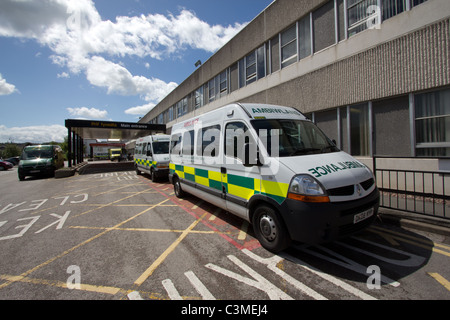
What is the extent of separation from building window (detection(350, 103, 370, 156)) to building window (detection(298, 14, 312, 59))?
3276 mm

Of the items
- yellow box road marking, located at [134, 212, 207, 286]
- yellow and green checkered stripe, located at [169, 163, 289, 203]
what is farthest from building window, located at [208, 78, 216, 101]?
yellow box road marking, located at [134, 212, 207, 286]

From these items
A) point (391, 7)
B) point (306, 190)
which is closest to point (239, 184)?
point (306, 190)

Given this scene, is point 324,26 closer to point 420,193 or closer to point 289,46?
point 289,46

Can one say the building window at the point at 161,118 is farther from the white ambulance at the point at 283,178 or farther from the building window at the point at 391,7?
the building window at the point at 391,7

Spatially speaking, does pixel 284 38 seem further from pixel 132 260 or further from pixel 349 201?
pixel 132 260

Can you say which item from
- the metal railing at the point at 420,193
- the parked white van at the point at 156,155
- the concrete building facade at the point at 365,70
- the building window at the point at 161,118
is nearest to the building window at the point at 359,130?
the concrete building facade at the point at 365,70

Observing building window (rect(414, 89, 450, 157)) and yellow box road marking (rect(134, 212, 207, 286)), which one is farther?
building window (rect(414, 89, 450, 157))

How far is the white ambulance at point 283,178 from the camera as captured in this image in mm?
2645

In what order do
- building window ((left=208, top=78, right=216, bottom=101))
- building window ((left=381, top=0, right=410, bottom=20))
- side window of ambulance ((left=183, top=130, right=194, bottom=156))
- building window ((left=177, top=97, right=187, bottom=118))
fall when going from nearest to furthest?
1. side window of ambulance ((left=183, top=130, right=194, bottom=156))
2. building window ((left=381, top=0, right=410, bottom=20))
3. building window ((left=208, top=78, right=216, bottom=101))
4. building window ((left=177, top=97, right=187, bottom=118))

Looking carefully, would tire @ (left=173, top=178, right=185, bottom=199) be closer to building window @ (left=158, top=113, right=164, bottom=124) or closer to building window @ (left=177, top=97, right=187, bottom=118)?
building window @ (left=177, top=97, right=187, bottom=118)

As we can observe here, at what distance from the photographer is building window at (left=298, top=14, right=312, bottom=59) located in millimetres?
8578

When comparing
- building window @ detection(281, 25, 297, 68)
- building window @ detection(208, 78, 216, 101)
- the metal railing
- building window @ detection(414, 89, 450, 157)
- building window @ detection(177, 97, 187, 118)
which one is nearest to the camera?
the metal railing

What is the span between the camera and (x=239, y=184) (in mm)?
3705

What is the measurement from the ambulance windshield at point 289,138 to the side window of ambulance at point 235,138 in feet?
0.74
